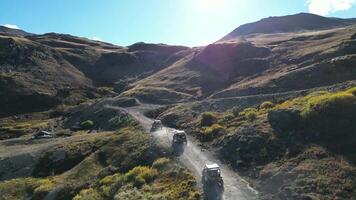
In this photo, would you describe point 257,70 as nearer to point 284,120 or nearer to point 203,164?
point 284,120

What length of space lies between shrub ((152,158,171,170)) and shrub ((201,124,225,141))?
36.5ft

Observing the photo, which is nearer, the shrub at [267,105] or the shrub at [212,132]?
the shrub at [212,132]

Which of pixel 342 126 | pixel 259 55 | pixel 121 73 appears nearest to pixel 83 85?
pixel 121 73

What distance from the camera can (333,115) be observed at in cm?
4731

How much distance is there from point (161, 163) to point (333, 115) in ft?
62.6

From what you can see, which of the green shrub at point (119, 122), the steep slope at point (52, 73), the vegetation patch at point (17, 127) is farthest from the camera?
the steep slope at point (52, 73)

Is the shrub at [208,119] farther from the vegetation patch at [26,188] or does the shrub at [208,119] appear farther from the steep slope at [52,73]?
the steep slope at [52,73]

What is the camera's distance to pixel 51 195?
50406mm

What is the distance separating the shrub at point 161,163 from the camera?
159 ft

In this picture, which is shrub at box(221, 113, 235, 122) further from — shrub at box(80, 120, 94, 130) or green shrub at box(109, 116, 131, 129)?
shrub at box(80, 120, 94, 130)

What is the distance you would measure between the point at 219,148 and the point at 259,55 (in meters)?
79.2

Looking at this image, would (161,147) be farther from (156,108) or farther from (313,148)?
(156,108)

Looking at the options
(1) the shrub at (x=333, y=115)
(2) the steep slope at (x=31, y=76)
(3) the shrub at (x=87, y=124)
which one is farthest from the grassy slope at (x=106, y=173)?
(2) the steep slope at (x=31, y=76)

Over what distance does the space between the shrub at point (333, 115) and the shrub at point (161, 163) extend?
1582 cm
